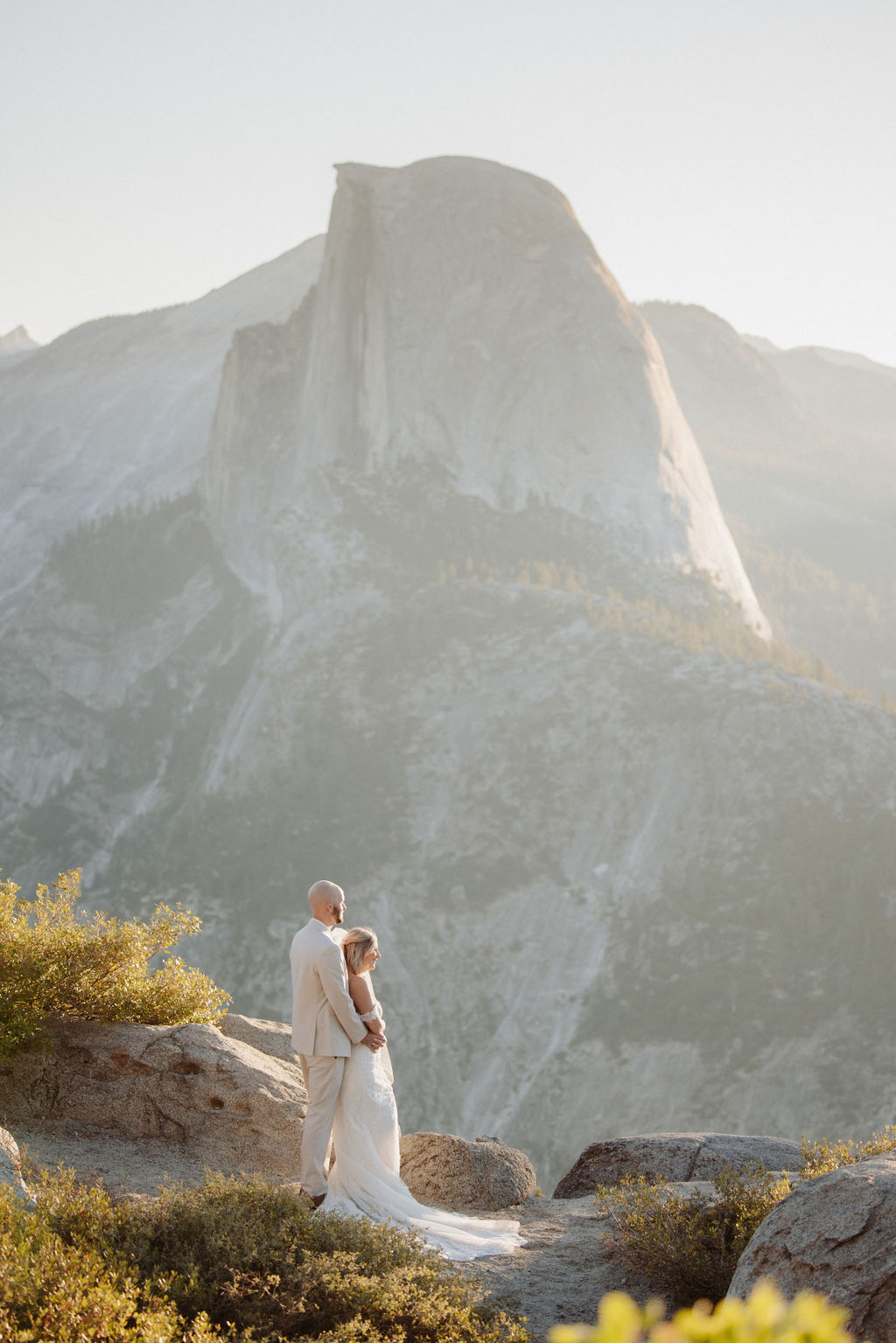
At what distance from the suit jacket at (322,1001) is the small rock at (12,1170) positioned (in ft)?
5.54

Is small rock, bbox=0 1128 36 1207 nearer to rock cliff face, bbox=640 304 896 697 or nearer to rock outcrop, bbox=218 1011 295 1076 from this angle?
rock outcrop, bbox=218 1011 295 1076

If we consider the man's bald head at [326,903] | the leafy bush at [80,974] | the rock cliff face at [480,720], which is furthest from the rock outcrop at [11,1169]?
the rock cliff face at [480,720]

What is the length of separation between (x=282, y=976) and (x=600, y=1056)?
726cm

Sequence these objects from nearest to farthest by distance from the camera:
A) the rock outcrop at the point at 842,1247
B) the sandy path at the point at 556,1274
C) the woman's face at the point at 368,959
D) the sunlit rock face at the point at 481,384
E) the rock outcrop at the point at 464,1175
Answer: the rock outcrop at the point at 842,1247 → the sandy path at the point at 556,1274 → the woman's face at the point at 368,959 → the rock outcrop at the point at 464,1175 → the sunlit rock face at the point at 481,384

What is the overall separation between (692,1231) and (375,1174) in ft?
6.53

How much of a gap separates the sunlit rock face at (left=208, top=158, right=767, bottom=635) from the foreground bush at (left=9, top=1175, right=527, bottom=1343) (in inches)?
1246

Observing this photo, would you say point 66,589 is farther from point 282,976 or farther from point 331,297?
point 282,976

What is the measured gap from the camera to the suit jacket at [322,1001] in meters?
6.78

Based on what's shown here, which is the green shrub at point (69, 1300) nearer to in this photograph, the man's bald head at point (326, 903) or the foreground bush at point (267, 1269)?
the foreground bush at point (267, 1269)

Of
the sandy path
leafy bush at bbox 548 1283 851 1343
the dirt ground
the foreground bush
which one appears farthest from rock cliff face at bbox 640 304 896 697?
leafy bush at bbox 548 1283 851 1343

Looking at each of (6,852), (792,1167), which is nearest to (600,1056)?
(792,1167)

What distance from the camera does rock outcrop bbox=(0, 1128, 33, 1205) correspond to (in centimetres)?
547

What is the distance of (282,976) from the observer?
23.5m

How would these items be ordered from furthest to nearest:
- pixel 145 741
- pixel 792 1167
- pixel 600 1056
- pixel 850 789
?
pixel 145 741 → pixel 850 789 → pixel 600 1056 → pixel 792 1167
